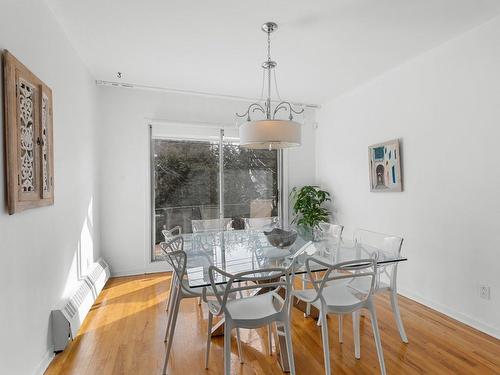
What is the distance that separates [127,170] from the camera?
4.18 m

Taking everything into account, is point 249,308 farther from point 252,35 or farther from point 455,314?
point 252,35

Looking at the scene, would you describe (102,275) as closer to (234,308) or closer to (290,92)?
(234,308)

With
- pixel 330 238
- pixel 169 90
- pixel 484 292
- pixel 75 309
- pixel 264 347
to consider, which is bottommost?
pixel 264 347

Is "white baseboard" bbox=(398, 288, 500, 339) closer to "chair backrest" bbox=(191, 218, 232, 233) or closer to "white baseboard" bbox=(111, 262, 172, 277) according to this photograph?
"chair backrest" bbox=(191, 218, 232, 233)

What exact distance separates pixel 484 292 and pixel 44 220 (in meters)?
3.68

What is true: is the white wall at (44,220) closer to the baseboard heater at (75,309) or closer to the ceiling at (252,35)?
the baseboard heater at (75,309)

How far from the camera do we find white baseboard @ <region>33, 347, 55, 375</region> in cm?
200

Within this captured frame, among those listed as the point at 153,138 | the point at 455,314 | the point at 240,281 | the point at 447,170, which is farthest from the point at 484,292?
the point at 153,138

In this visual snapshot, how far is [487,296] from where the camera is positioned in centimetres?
257

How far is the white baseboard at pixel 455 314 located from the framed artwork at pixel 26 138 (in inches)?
145

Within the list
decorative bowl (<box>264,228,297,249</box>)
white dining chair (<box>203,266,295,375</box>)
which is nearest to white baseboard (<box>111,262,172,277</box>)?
decorative bowl (<box>264,228,297,249</box>)

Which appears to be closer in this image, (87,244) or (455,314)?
(455,314)

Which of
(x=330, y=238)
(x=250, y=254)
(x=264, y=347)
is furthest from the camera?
(x=330, y=238)

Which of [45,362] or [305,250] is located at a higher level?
[305,250]
